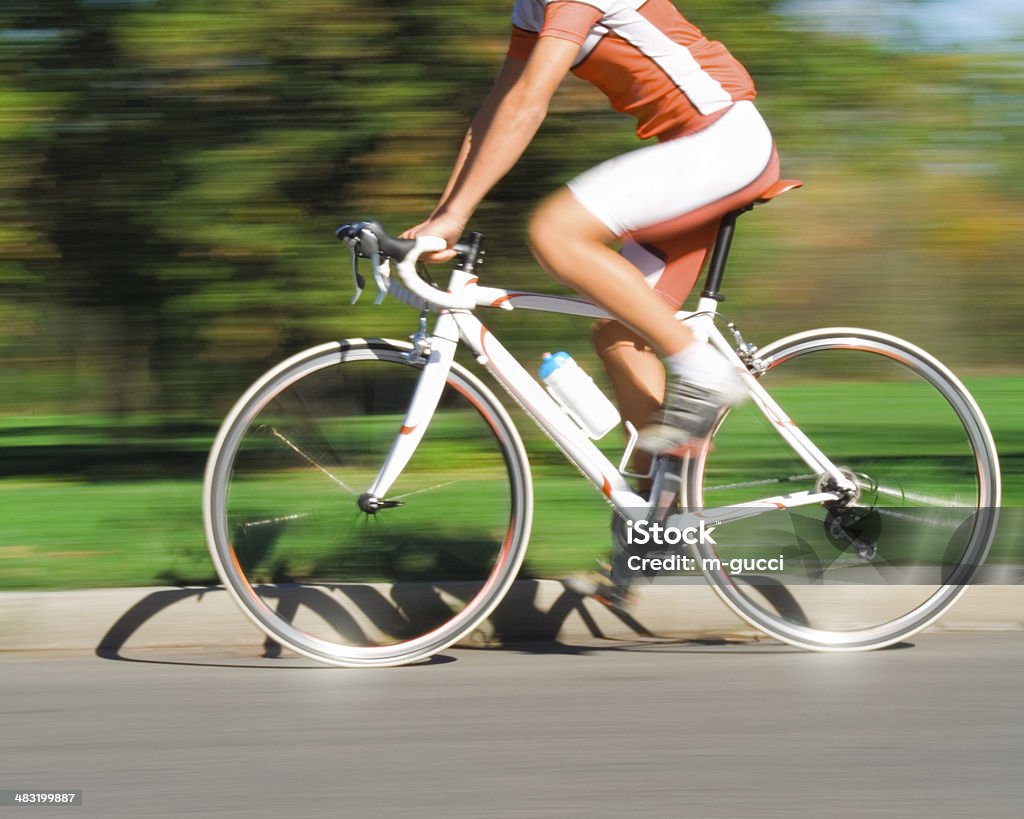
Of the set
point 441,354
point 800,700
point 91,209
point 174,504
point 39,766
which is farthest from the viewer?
point 91,209

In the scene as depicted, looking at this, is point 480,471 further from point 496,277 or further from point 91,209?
point 91,209

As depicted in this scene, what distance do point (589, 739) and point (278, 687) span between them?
3.02 feet

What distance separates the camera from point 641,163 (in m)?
3.58

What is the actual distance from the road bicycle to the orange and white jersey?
32 cm

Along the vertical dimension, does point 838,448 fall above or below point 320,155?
below

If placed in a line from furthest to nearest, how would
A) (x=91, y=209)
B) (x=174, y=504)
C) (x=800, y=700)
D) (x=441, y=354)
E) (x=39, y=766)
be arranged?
(x=91, y=209) < (x=174, y=504) < (x=441, y=354) < (x=800, y=700) < (x=39, y=766)

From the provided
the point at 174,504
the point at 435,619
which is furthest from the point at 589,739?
the point at 174,504

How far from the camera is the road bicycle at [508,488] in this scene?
3793 mm

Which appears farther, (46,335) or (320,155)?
(46,335)

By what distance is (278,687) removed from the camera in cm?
368

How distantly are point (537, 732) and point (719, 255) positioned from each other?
1384 millimetres

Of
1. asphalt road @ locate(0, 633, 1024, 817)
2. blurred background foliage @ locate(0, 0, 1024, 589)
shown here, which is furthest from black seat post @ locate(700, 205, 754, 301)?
blurred background foliage @ locate(0, 0, 1024, 589)

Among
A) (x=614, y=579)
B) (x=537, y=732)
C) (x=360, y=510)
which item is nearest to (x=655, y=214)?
(x=614, y=579)

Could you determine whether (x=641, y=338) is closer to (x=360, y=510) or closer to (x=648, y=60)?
(x=648, y=60)
